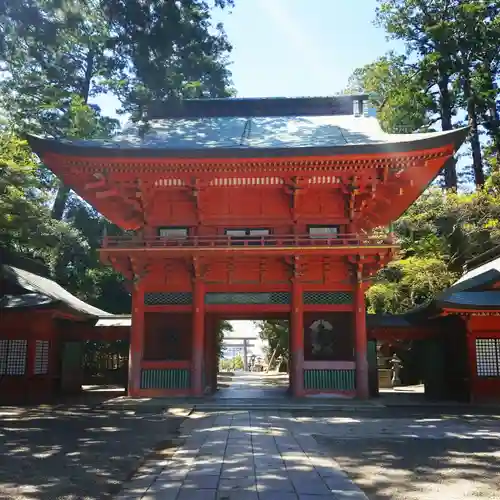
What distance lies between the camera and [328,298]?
52.5 feet

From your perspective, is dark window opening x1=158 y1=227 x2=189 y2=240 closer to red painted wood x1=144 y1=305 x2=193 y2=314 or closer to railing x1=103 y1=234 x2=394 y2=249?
railing x1=103 y1=234 x2=394 y2=249

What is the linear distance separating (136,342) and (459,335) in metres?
10.4

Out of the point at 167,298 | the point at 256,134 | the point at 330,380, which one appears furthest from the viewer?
the point at 256,134

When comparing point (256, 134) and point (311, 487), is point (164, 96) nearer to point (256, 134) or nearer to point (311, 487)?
point (256, 134)

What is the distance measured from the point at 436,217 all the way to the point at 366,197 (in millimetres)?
11895

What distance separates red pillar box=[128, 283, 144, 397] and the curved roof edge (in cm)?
430

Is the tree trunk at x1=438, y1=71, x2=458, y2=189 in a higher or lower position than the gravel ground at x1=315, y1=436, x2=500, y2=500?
higher

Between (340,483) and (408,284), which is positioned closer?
(340,483)

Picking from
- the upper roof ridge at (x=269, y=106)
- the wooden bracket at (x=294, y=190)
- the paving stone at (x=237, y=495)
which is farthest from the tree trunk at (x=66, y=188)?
the paving stone at (x=237, y=495)

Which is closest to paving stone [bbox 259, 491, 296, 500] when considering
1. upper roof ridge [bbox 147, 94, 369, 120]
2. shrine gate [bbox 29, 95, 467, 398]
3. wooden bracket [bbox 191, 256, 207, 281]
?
shrine gate [bbox 29, 95, 467, 398]

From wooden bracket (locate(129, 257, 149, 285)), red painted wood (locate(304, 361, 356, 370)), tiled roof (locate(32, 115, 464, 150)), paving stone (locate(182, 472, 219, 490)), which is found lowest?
paving stone (locate(182, 472, 219, 490))

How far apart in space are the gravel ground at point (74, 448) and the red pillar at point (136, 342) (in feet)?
6.71

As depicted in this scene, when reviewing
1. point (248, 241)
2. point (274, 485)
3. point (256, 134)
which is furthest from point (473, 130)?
point (274, 485)

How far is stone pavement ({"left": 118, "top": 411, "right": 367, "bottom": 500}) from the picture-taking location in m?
5.68
